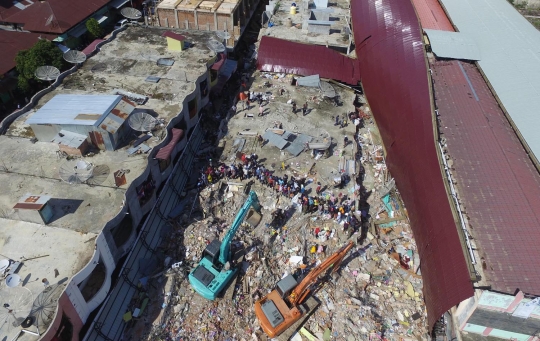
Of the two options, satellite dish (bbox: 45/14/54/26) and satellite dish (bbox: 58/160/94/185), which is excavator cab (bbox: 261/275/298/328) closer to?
satellite dish (bbox: 58/160/94/185)

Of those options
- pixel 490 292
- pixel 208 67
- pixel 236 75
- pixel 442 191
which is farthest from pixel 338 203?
pixel 236 75

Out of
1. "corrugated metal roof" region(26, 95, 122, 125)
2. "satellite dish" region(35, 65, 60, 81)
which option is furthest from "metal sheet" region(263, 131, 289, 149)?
"satellite dish" region(35, 65, 60, 81)

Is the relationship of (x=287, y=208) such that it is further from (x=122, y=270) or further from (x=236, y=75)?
(x=236, y=75)

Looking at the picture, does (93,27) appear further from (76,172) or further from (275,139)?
(76,172)

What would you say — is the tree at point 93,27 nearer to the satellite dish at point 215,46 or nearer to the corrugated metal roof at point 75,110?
the satellite dish at point 215,46

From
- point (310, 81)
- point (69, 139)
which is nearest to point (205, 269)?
point (69, 139)

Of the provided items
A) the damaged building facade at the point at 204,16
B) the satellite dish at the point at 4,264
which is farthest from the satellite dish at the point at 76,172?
the damaged building facade at the point at 204,16
